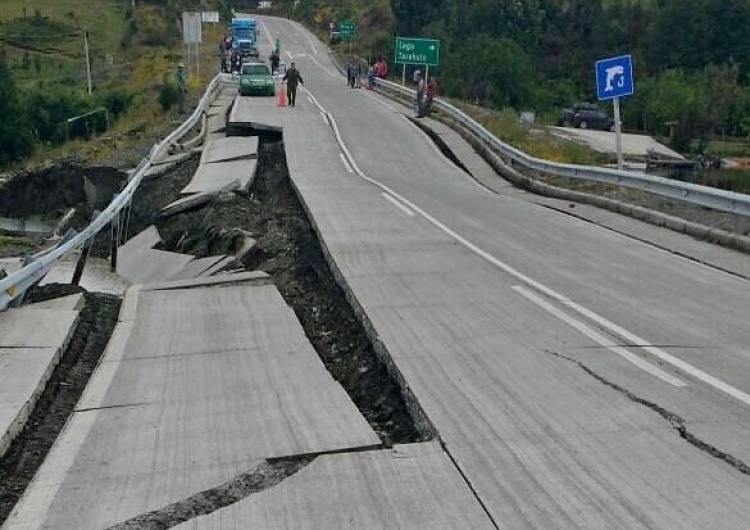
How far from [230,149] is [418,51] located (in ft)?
63.0

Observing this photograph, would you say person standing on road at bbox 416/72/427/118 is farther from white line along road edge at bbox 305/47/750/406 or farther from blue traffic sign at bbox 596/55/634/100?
white line along road edge at bbox 305/47/750/406

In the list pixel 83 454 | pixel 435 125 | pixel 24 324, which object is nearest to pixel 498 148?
pixel 435 125

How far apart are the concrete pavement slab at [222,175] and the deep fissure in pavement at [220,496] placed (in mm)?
14188

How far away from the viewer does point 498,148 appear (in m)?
25.2

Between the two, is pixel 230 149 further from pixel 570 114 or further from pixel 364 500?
pixel 570 114

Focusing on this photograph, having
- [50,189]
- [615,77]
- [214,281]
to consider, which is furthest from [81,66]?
[214,281]

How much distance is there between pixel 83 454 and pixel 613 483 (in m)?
3.30

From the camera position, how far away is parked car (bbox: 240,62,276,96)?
40.7 metres

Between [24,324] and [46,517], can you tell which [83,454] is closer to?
[46,517]

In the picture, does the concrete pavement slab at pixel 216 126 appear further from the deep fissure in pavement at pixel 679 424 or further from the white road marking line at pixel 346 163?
the deep fissure in pavement at pixel 679 424

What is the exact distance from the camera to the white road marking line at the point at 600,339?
7.02 m

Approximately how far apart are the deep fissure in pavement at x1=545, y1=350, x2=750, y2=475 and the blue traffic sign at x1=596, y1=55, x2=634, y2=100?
1149 cm

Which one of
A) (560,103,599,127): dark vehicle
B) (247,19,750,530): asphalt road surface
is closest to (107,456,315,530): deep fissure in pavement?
(247,19,750,530): asphalt road surface

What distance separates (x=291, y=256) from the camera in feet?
43.8
